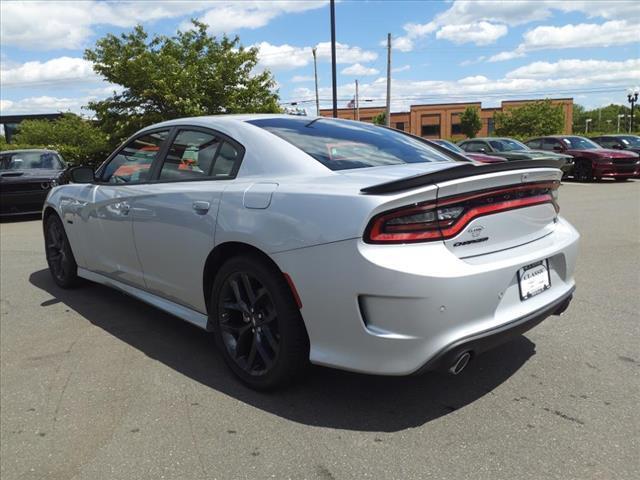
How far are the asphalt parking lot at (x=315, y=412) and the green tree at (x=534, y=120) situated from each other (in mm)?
59715

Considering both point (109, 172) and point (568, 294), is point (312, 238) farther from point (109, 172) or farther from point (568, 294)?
point (109, 172)

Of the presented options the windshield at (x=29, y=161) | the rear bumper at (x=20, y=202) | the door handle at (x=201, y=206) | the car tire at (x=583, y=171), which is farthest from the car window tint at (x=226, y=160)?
the car tire at (x=583, y=171)

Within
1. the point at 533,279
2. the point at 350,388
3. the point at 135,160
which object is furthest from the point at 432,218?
the point at 135,160

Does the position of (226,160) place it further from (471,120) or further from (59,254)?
(471,120)

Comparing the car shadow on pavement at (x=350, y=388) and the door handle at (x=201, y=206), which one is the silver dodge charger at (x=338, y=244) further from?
the car shadow on pavement at (x=350, y=388)

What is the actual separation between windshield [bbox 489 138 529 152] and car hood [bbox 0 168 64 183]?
43.0ft

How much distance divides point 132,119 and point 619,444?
17.6 metres

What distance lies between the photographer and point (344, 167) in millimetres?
3055

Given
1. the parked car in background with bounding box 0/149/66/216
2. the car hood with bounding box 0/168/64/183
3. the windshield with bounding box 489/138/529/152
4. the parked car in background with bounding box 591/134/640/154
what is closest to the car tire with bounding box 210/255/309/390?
the parked car in background with bounding box 0/149/66/216

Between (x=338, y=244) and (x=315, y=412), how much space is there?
3.18ft

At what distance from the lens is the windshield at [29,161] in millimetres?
12224

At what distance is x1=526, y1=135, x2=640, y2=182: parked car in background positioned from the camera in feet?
55.4

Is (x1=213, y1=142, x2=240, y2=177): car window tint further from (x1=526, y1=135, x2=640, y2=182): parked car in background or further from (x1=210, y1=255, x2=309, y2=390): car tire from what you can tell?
(x1=526, y1=135, x2=640, y2=182): parked car in background

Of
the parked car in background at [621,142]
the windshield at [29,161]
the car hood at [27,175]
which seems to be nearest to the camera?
the car hood at [27,175]
